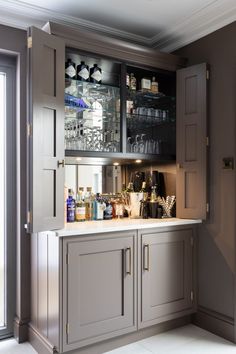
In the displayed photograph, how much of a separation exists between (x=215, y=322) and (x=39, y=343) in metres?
1.46

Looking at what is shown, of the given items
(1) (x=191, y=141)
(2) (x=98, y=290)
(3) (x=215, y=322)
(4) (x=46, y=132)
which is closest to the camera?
(4) (x=46, y=132)

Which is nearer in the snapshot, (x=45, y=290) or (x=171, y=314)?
(x=45, y=290)

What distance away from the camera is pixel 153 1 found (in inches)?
101

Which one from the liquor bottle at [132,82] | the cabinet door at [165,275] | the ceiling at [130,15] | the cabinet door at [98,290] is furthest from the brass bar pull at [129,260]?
the ceiling at [130,15]

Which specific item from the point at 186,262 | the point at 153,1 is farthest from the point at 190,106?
the point at 186,262

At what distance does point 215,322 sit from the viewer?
2848mm

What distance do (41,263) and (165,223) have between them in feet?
3.39

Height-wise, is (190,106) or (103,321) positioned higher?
(190,106)

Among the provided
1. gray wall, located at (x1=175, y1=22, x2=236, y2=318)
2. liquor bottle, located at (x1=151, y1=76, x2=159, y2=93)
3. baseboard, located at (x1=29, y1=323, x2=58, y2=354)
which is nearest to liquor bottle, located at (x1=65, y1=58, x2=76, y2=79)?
liquor bottle, located at (x1=151, y1=76, x2=159, y2=93)

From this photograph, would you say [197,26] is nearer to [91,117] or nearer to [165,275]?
[91,117]

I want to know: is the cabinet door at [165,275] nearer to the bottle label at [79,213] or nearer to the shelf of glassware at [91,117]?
the bottle label at [79,213]

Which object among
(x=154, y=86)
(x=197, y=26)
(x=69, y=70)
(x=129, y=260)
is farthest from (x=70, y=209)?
(x=197, y=26)

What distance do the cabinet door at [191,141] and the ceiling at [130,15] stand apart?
14.5 inches

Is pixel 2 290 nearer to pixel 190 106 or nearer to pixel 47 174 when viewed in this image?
pixel 47 174
